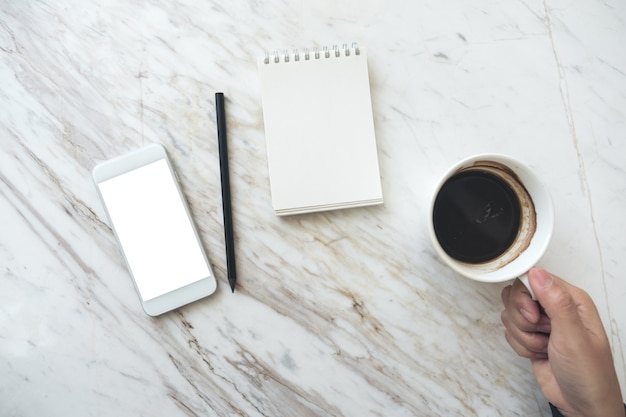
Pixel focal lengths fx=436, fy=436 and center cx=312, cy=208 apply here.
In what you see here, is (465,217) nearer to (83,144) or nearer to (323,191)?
(323,191)

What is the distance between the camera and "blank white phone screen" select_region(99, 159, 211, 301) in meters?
0.59

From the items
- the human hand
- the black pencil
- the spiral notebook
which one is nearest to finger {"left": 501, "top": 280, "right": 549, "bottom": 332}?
the human hand

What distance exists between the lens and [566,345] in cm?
48

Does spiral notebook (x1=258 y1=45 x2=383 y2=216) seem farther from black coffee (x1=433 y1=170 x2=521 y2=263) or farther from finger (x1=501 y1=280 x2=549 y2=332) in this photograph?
finger (x1=501 y1=280 x2=549 y2=332)

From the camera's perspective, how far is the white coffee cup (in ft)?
1.55

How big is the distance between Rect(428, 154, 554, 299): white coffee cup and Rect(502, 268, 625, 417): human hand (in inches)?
1.0

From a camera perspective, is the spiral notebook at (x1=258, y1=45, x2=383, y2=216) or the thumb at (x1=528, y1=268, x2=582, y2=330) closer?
the thumb at (x1=528, y1=268, x2=582, y2=330)

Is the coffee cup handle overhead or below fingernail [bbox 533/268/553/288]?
below

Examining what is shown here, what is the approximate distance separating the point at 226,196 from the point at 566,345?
1.45 ft

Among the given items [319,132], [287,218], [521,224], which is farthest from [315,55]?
[521,224]

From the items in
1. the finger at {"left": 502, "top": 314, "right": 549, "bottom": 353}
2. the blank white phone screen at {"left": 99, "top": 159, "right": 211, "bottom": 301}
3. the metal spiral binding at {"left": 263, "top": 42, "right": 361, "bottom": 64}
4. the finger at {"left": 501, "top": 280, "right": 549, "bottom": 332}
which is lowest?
the finger at {"left": 502, "top": 314, "right": 549, "bottom": 353}

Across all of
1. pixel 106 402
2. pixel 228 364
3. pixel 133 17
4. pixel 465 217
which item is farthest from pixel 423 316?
pixel 133 17

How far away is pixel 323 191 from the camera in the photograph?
0.57 m

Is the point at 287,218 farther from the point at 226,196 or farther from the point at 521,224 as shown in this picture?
the point at 521,224
